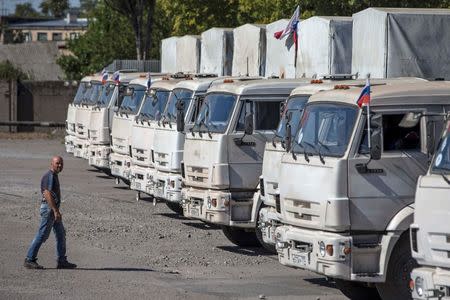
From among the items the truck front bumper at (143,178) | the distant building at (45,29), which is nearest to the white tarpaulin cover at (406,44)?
the truck front bumper at (143,178)

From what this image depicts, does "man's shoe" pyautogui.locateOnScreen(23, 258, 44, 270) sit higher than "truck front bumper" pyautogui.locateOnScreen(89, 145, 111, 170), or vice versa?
"truck front bumper" pyautogui.locateOnScreen(89, 145, 111, 170)

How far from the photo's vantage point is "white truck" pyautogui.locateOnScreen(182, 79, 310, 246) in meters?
19.6

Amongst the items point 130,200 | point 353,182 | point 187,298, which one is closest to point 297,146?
point 353,182

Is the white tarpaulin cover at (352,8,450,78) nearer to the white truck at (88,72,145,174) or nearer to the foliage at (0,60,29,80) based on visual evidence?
the white truck at (88,72,145,174)

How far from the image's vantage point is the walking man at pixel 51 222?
17.8 m

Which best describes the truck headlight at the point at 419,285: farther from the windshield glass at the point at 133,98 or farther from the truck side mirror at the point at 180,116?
the windshield glass at the point at 133,98

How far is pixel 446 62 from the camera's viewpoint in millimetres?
19172

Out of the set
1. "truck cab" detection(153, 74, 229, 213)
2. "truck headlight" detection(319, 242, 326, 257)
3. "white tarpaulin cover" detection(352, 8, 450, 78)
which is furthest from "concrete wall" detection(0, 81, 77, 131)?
"truck headlight" detection(319, 242, 326, 257)

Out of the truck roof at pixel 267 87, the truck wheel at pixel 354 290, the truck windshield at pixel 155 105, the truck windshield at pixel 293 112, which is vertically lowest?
the truck wheel at pixel 354 290

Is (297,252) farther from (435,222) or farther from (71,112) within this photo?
(71,112)

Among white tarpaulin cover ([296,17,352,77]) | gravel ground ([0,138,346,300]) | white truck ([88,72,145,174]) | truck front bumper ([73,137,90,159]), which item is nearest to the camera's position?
gravel ground ([0,138,346,300])

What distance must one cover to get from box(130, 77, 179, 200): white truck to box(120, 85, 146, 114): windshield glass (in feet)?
5.51

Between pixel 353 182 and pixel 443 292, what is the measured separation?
8.57ft

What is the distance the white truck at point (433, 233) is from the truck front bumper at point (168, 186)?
10.6 m
